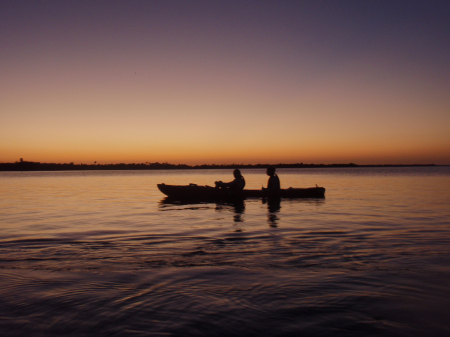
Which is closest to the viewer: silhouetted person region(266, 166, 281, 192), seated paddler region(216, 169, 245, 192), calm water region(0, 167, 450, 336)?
calm water region(0, 167, 450, 336)

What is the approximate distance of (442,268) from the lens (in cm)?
718

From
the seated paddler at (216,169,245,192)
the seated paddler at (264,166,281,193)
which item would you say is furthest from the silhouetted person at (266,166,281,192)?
the seated paddler at (216,169,245,192)

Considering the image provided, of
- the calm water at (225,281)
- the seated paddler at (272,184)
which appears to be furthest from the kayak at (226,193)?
the calm water at (225,281)

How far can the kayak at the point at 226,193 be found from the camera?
891 inches

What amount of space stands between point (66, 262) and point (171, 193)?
55.1ft

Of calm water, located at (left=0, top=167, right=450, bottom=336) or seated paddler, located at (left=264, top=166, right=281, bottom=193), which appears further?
seated paddler, located at (left=264, top=166, right=281, bottom=193)

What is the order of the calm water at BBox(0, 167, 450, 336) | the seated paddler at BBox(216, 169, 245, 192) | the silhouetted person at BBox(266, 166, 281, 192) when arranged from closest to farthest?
1. the calm water at BBox(0, 167, 450, 336)
2. the silhouetted person at BBox(266, 166, 281, 192)
3. the seated paddler at BBox(216, 169, 245, 192)

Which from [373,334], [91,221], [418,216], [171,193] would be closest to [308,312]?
[373,334]

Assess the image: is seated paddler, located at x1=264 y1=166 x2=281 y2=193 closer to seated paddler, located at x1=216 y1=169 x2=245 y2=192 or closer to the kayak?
the kayak

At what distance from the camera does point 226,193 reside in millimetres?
22641

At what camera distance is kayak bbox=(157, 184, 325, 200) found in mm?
22625

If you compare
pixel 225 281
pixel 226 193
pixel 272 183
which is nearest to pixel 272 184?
pixel 272 183

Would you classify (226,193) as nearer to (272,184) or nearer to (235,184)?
(235,184)

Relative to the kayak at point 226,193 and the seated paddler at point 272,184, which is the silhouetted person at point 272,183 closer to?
the seated paddler at point 272,184
